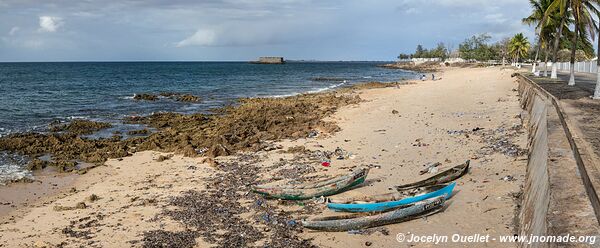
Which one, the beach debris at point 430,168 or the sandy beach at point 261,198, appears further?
the beach debris at point 430,168

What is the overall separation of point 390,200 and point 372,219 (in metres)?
1.27

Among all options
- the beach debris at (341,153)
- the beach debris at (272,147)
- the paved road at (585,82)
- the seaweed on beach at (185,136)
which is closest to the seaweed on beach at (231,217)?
the beach debris at (341,153)

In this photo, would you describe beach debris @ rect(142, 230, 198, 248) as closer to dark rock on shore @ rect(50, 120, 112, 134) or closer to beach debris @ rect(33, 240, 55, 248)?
beach debris @ rect(33, 240, 55, 248)

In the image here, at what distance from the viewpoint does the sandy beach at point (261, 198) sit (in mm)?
9406

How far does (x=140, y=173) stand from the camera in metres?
15.3

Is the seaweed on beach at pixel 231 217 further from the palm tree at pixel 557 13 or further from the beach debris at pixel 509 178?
the palm tree at pixel 557 13

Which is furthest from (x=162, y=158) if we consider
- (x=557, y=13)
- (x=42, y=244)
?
(x=557, y=13)

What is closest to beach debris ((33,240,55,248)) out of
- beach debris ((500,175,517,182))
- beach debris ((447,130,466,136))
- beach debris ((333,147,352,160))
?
beach debris ((333,147,352,160))

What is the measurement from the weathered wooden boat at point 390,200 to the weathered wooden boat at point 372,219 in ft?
0.54

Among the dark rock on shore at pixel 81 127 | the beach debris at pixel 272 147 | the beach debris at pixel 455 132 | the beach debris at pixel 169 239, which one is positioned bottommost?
the beach debris at pixel 169 239

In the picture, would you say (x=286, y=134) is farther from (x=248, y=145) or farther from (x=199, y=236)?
(x=199, y=236)

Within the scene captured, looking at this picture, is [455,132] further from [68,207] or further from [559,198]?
[68,207]

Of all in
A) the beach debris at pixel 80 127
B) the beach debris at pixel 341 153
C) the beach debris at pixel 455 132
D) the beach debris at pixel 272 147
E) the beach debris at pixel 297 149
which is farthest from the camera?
the beach debris at pixel 80 127

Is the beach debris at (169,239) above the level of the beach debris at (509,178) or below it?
below
